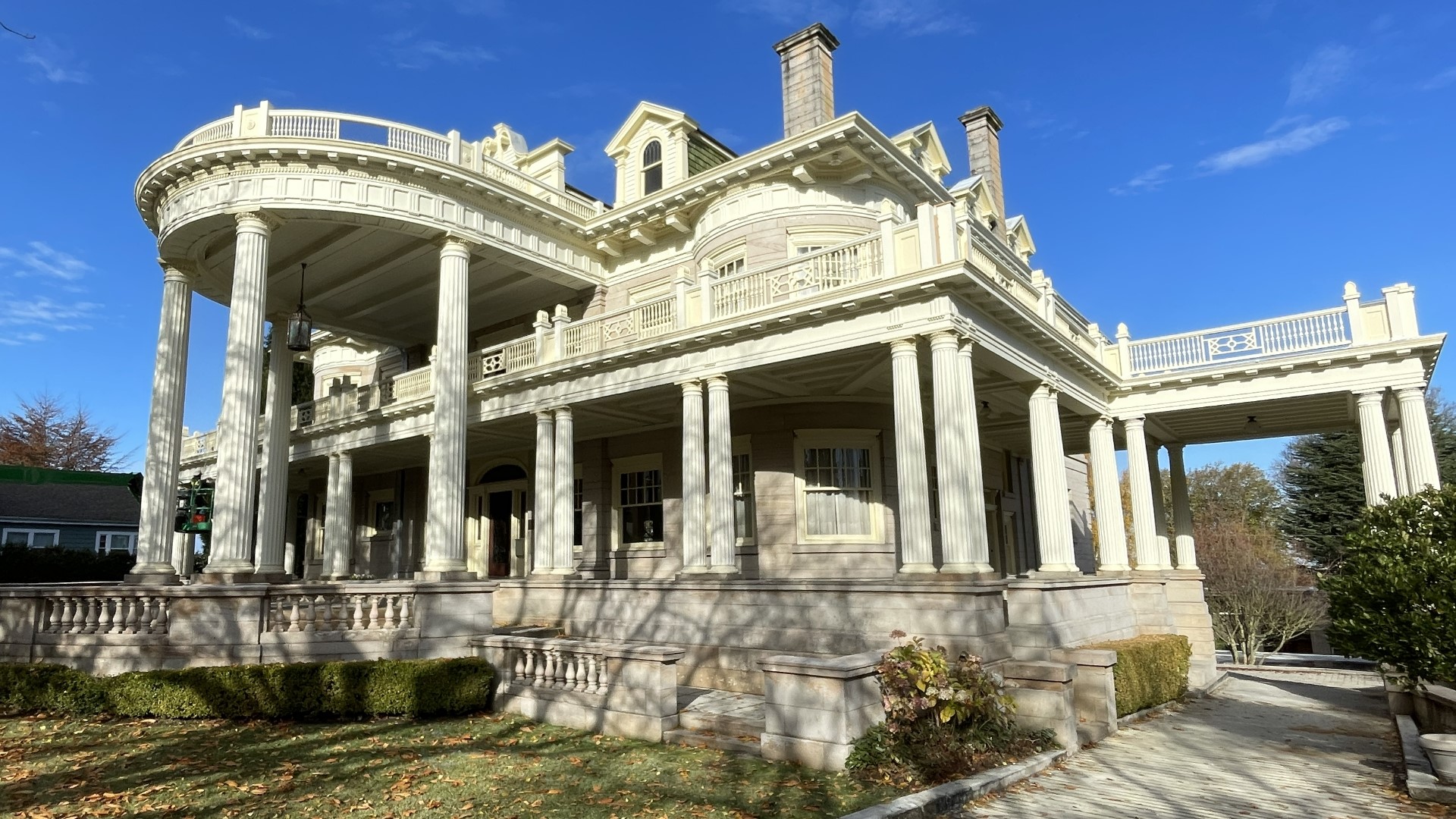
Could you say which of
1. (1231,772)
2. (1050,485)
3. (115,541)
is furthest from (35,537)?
(1231,772)

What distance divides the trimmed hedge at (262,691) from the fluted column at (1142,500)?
15.8 metres

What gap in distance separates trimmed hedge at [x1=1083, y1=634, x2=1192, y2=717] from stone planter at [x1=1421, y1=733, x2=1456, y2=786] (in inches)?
158

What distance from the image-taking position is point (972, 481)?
493 inches

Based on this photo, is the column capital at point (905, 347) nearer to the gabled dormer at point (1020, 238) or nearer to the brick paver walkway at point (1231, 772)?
the brick paver walkway at point (1231, 772)

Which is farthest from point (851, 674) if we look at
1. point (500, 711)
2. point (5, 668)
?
point (5, 668)

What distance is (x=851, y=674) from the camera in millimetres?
8555

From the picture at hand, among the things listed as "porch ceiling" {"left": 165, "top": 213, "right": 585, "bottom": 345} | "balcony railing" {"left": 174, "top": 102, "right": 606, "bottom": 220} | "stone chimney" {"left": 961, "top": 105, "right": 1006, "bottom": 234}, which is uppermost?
"stone chimney" {"left": 961, "top": 105, "right": 1006, "bottom": 234}

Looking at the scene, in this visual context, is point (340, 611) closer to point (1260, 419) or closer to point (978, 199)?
point (978, 199)

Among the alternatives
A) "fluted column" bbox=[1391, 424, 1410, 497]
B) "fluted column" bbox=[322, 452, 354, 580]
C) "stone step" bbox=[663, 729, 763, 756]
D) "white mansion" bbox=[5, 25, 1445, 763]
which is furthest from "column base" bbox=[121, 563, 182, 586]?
"fluted column" bbox=[1391, 424, 1410, 497]

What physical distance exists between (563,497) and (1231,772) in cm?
1230

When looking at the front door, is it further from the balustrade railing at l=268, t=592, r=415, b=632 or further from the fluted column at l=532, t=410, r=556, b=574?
the balustrade railing at l=268, t=592, r=415, b=632

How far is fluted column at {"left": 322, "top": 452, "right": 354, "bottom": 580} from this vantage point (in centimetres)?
2144

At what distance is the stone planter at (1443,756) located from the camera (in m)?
7.92

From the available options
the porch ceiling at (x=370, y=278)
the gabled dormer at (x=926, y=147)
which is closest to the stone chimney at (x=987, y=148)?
the gabled dormer at (x=926, y=147)
